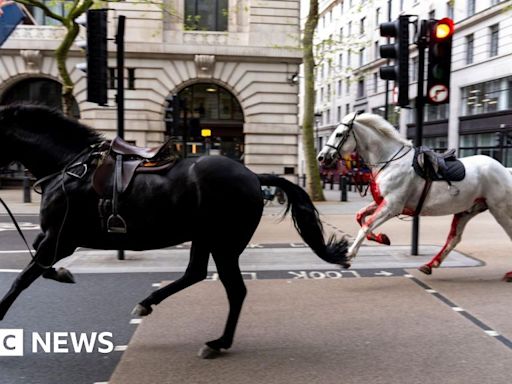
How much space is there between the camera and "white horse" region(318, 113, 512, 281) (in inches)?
248

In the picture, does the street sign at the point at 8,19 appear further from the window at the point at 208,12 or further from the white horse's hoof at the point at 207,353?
the white horse's hoof at the point at 207,353

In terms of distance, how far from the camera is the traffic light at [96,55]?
7.50m

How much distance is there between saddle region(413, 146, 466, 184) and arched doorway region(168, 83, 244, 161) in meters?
18.9

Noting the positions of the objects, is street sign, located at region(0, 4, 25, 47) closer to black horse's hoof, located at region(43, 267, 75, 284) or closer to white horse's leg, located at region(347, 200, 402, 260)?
black horse's hoof, located at region(43, 267, 75, 284)

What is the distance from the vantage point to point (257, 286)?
6117 millimetres

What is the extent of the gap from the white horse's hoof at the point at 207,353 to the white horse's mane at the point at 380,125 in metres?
4.09

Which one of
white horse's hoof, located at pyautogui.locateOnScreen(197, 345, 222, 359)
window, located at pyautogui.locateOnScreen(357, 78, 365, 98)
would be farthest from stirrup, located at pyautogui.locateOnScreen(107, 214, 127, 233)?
window, located at pyautogui.locateOnScreen(357, 78, 365, 98)

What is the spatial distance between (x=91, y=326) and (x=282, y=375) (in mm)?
2067

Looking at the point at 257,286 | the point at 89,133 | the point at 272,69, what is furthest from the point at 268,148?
the point at 89,133

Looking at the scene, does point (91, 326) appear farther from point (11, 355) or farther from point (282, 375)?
point (282, 375)

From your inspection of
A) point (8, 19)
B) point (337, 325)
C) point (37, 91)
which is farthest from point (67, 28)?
point (337, 325)

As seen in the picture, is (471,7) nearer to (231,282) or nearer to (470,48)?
(470,48)

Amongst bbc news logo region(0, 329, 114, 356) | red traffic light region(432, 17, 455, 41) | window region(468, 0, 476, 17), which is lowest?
bbc news logo region(0, 329, 114, 356)

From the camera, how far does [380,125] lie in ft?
21.7
